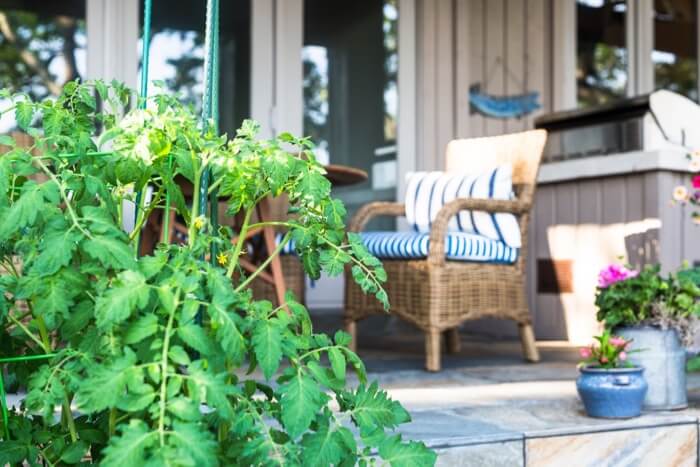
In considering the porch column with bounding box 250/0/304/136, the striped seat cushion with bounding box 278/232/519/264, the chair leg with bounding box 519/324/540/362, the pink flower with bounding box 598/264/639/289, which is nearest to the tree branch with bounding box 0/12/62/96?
the porch column with bounding box 250/0/304/136

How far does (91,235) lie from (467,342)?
335cm

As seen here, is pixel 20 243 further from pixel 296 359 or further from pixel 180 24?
pixel 180 24

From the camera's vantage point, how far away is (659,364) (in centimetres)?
230

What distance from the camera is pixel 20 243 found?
1125 mm

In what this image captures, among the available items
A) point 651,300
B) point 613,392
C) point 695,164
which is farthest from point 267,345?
point 695,164

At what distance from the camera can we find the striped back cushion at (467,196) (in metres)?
3.24

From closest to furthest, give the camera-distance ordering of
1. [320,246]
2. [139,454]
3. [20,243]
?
1. [139,454]
2. [20,243]
3. [320,246]

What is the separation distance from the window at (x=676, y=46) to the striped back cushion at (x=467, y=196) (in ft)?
9.87

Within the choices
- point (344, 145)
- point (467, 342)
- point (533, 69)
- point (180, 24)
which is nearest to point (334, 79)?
point (344, 145)

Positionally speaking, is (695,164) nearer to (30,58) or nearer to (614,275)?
(614,275)

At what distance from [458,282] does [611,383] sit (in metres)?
1.00

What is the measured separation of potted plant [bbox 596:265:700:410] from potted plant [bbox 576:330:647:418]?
A: 4.5 inches

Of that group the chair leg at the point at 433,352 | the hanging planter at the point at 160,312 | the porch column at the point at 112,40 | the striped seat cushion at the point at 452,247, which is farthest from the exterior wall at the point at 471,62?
the hanging planter at the point at 160,312

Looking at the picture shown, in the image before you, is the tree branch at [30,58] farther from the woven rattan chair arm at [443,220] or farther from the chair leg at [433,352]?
the chair leg at [433,352]
